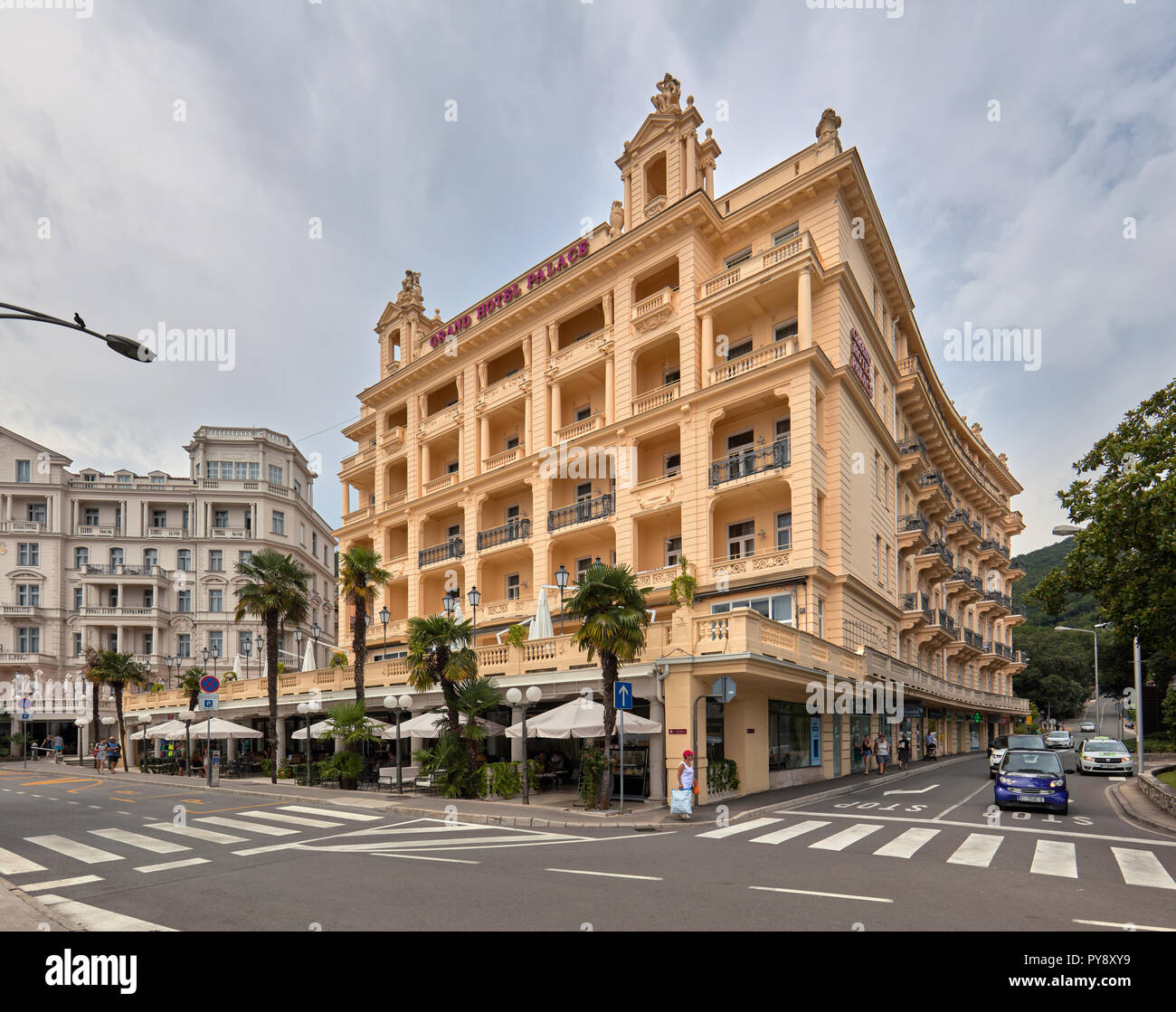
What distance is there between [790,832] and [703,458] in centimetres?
1638

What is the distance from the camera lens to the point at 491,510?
131 feet

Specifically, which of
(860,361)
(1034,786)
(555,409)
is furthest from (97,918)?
(860,361)

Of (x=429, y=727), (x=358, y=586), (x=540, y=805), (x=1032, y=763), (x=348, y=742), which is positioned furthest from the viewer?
(x=358, y=586)

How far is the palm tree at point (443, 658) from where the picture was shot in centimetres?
2339

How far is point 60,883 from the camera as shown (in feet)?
37.2

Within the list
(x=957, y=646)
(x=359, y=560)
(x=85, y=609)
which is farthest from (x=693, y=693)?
(x=85, y=609)

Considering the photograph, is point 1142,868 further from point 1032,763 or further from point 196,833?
point 196,833

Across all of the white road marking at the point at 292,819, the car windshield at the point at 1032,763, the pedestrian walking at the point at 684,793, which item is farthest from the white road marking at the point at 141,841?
the car windshield at the point at 1032,763

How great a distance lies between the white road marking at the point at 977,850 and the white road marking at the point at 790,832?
115 inches

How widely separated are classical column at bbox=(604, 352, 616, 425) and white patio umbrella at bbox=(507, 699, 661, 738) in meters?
14.3

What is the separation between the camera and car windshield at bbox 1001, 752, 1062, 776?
65.4 ft

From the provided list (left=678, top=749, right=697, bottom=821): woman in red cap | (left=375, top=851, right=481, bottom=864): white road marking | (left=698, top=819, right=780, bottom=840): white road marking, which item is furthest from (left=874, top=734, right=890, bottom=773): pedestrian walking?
(left=375, top=851, right=481, bottom=864): white road marking

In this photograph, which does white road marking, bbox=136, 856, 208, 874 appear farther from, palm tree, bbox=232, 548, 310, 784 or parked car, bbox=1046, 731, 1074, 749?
parked car, bbox=1046, 731, 1074, 749
